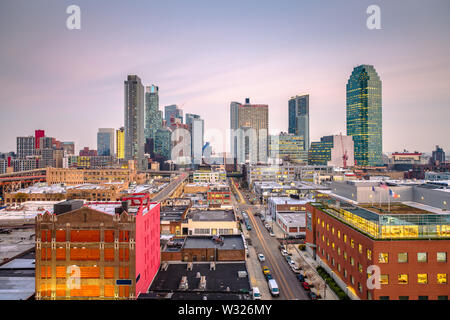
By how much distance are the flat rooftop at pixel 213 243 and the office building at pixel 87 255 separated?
47.2 feet

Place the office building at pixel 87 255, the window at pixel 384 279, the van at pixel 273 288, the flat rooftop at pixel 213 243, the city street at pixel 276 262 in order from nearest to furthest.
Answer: the window at pixel 384 279 → the office building at pixel 87 255 → the van at pixel 273 288 → the city street at pixel 276 262 → the flat rooftop at pixel 213 243

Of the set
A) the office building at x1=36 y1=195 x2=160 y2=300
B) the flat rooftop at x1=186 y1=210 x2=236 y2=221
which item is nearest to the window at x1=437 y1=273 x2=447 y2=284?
the office building at x1=36 y1=195 x2=160 y2=300

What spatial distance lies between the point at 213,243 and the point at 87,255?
810 inches

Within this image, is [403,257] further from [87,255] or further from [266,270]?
[87,255]

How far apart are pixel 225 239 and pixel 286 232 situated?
764 inches

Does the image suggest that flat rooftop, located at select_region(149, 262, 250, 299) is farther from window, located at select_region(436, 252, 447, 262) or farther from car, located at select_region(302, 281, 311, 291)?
window, located at select_region(436, 252, 447, 262)

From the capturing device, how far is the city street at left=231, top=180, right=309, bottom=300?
1403 inches

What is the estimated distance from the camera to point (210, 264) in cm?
3819

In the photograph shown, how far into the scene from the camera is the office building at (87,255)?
1120 inches

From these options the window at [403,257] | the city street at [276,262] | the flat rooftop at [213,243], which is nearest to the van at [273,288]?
the city street at [276,262]

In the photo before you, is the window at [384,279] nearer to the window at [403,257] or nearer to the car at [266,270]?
the window at [403,257]
